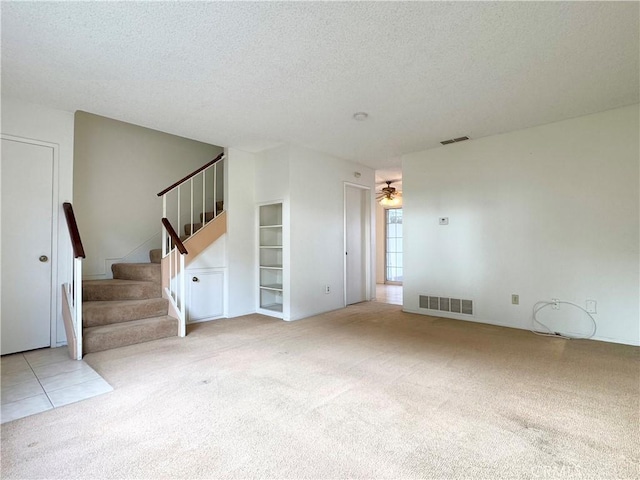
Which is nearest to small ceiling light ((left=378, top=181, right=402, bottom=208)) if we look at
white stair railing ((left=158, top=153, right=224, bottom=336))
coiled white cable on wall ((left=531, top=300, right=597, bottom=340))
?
white stair railing ((left=158, top=153, right=224, bottom=336))

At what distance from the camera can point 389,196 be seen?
25.0 ft

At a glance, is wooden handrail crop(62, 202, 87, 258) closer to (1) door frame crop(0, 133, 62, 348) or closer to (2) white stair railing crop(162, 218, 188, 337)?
(1) door frame crop(0, 133, 62, 348)

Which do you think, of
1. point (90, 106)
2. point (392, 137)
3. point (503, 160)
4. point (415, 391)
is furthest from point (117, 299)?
point (503, 160)

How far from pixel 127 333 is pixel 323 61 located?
10.5ft

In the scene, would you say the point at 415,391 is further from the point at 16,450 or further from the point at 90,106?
the point at 90,106

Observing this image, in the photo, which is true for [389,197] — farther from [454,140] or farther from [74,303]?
[74,303]

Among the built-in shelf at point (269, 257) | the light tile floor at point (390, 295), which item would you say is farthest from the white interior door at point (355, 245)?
the built-in shelf at point (269, 257)

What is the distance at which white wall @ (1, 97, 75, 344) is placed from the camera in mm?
3170

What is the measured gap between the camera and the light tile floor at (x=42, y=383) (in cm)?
208

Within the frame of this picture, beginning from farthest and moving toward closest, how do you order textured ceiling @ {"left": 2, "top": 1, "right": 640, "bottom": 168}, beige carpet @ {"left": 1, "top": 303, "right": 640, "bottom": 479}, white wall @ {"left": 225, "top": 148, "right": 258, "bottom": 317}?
white wall @ {"left": 225, "top": 148, "right": 258, "bottom": 317} < textured ceiling @ {"left": 2, "top": 1, "right": 640, "bottom": 168} < beige carpet @ {"left": 1, "top": 303, "right": 640, "bottom": 479}

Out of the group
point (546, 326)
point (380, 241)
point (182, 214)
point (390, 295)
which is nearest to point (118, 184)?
point (182, 214)

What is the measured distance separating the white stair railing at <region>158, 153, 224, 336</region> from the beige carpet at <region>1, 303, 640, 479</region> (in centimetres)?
84

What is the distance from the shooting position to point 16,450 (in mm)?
1604

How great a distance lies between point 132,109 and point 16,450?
2967mm
